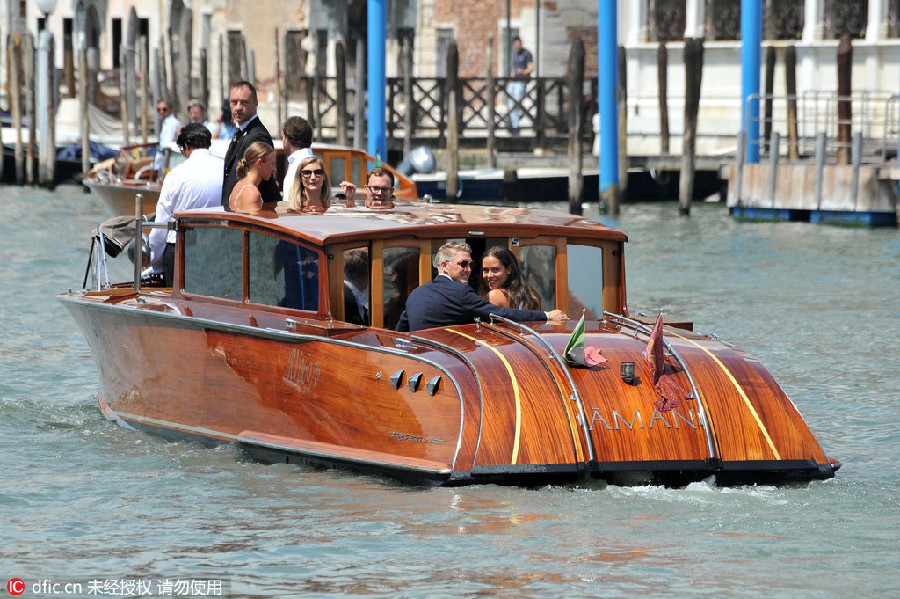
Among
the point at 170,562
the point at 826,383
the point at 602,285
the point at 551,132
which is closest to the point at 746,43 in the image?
the point at 551,132

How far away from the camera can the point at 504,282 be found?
29.2 feet

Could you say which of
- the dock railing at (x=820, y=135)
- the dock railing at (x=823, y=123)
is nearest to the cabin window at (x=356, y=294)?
the dock railing at (x=820, y=135)

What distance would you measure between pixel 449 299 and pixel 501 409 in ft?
2.90

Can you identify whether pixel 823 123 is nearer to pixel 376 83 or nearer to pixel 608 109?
pixel 608 109

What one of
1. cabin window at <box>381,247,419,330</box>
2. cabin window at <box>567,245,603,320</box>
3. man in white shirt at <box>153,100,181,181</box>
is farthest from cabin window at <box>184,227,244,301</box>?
man in white shirt at <box>153,100,181,181</box>

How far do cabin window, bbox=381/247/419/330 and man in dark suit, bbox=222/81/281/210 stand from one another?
1329mm

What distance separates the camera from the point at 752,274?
18.8 metres

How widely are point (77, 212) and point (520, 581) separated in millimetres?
21058

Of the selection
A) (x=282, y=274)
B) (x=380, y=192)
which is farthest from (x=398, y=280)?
(x=380, y=192)

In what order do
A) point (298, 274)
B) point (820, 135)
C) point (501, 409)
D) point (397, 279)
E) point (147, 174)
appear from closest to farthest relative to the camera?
point (501, 409) → point (397, 279) → point (298, 274) → point (820, 135) → point (147, 174)

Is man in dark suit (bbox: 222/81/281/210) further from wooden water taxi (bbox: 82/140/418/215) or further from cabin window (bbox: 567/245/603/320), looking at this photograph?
wooden water taxi (bbox: 82/140/418/215)

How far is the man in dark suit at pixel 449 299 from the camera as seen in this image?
859 cm

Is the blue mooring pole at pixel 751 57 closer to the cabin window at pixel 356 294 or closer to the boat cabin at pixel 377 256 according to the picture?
the boat cabin at pixel 377 256

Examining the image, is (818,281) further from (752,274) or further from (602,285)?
(602,285)
